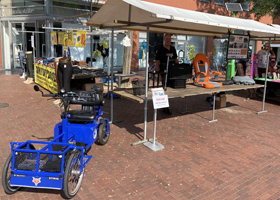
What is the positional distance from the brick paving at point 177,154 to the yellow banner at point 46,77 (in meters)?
1.49

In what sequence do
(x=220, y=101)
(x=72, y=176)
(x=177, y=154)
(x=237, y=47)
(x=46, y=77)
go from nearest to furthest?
1. (x=72, y=176)
2. (x=177, y=154)
3. (x=237, y=47)
4. (x=220, y=101)
5. (x=46, y=77)

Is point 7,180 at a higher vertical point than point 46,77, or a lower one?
lower

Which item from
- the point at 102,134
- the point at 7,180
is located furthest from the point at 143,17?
the point at 7,180

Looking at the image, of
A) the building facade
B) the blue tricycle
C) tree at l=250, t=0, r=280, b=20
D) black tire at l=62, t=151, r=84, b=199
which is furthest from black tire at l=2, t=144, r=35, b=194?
tree at l=250, t=0, r=280, b=20

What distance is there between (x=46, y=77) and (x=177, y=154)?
24.9 feet

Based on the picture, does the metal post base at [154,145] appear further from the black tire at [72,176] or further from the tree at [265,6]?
the tree at [265,6]

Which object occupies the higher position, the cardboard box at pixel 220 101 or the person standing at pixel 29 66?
the person standing at pixel 29 66

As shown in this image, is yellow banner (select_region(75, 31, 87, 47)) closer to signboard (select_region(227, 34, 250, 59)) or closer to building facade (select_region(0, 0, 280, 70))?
building facade (select_region(0, 0, 280, 70))

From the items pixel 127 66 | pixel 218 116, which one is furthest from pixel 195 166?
pixel 127 66

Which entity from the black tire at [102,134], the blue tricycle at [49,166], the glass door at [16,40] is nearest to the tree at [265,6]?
the black tire at [102,134]

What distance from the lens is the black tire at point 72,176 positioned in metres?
3.27

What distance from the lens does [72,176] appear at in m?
3.51

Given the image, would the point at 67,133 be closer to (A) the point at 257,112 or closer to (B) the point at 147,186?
(B) the point at 147,186

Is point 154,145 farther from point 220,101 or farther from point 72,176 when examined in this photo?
point 220,101
